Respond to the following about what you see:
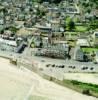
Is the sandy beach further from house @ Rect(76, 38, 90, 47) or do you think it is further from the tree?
the tree

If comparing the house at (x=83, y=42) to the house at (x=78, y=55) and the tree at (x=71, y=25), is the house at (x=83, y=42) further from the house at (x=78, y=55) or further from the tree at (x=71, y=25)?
the tree at (x=71, y=25)

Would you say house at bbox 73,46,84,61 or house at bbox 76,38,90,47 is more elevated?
house at bbox 76,38,90,47

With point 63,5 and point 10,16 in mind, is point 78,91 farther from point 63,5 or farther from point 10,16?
point 63,5

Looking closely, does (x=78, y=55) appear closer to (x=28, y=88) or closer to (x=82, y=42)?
(x=82, y=42)

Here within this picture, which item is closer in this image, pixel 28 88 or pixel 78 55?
pixel 28 88

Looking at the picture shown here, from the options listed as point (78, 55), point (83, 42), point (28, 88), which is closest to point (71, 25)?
point (83, 42)

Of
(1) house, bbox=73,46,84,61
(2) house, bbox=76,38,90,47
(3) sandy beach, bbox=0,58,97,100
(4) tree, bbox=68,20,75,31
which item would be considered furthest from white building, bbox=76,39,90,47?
(3) sandy beach, bbox=0,58,97,100

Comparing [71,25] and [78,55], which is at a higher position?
[71,25]

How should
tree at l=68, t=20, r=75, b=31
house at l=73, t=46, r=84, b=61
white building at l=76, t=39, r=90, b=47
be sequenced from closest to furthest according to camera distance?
1. house at l=73, t=46, r=84, b=61
2. white building at l=76, t=39, r=90, b=47
3. tree at l=68, t=20, r=75, b=31

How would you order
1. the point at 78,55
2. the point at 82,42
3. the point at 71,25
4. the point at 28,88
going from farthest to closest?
the point at 71,25
the point at 82,42
the point at 78,55
the point at 28,88
